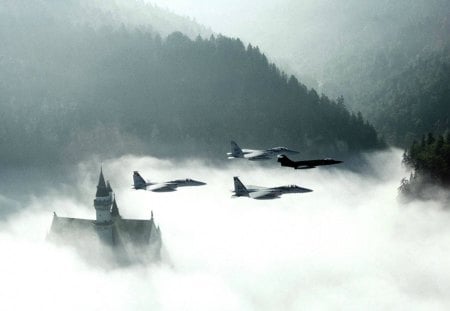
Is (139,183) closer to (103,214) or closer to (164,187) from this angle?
(164,187)

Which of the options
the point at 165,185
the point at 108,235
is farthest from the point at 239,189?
the point at 108,235

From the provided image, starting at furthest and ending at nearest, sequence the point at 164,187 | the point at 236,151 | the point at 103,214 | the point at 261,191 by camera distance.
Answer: the point at 103,214, the point at 236,151, the point at 164,187, the point at 261,191

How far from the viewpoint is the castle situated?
171m

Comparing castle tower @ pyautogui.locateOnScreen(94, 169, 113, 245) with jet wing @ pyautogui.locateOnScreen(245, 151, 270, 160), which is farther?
castle tower @ pyautogui.locateOnScreen(94, 169, 113, 245)

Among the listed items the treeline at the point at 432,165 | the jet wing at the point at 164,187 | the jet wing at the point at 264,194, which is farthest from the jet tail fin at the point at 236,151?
the treeline at the point at 432,165

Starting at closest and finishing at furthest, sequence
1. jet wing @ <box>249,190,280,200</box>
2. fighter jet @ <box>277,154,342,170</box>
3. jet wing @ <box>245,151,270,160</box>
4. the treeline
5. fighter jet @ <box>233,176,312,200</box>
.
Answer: fighter jet @ <box>277,154,342,170</box> → jet wing @ <box>249,190,280,200</box> → fighter jet @ <box>233,176,312,200</box> → jet wing @ <box>245,151,270,160</box> → the treeline

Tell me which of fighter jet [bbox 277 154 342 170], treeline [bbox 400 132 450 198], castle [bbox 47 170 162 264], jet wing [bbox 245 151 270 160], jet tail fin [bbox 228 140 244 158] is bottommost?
castle [bbox 47 170 162 264]

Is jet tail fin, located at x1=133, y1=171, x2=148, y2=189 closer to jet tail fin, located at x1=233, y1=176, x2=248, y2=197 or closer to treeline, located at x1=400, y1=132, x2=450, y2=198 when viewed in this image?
jet tail fin, located at x1=233, y1=176, x2=248, y2=197

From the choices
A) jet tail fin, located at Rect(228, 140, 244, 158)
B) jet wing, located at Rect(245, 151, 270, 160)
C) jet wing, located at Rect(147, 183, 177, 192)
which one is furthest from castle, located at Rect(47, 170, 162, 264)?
jet wing, located at Rect(245, 151, 270, 160)

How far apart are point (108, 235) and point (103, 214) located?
6.63 meters

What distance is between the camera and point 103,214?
559ft

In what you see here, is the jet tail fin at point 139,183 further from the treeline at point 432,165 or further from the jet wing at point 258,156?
the treeline at point 432,165

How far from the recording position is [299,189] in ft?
336

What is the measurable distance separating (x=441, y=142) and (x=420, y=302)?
58.2 m
